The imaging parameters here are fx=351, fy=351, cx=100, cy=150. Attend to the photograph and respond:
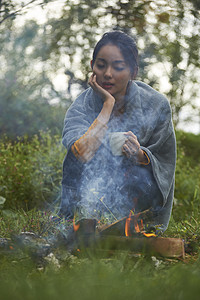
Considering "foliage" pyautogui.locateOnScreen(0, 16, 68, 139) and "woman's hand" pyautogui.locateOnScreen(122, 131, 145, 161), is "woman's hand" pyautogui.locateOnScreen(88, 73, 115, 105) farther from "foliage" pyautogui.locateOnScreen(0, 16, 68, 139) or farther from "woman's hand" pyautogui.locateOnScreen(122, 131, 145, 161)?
"foliage" pyautogui.locateOnScreen(0, 16, 68, 139)

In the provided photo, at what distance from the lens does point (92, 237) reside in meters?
1.81

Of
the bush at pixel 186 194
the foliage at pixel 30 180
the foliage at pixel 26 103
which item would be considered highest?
the foliage at pixel 26 103

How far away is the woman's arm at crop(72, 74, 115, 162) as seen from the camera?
2.24 metres

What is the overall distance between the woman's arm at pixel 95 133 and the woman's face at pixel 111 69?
0.06 meters

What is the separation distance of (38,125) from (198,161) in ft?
9.33

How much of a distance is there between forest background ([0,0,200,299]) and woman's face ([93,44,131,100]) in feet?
2.32

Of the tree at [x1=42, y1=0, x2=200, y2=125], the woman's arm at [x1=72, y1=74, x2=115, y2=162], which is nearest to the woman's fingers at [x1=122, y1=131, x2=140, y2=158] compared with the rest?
the woman's arm at [x1=72, y1=74, x2=115, y2=162]

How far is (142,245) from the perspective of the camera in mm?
1788

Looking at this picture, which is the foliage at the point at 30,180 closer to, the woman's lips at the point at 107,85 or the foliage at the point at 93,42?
the foliage at the point at 93,42

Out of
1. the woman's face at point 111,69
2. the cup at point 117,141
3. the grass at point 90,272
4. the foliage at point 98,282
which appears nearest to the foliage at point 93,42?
the woman's face at point 111,69

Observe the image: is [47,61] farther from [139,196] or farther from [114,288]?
[114,288]

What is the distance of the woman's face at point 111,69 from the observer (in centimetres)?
228

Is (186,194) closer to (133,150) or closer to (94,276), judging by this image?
(133,150)

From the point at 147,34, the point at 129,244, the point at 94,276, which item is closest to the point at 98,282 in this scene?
the point at 94,276
